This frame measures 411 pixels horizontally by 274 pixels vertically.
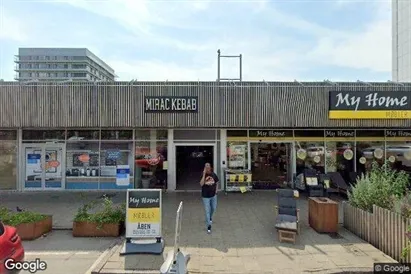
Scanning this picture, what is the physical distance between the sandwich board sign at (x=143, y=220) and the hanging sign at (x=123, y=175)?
7.26m

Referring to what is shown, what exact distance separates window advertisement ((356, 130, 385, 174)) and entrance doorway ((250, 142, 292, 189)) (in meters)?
3.04

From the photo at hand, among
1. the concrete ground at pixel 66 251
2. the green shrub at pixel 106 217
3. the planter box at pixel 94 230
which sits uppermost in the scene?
the green shrub at pixel 106 217

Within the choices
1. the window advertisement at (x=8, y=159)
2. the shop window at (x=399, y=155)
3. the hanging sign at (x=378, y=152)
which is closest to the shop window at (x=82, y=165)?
the window advertisement at (x=8, y=159)

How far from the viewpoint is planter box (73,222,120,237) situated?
814 cm

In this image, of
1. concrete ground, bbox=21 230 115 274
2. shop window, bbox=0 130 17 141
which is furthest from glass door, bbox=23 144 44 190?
concrete ground, bbox=21 230 115 274

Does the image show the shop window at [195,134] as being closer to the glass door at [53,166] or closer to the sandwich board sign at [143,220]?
the glass door at [53,166]

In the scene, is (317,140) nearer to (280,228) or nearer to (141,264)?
(280,228)

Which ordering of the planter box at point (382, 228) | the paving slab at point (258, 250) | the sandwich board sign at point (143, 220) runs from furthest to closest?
1. the sandwich board sign at point (143, 220)
2. the planter box at point (382, 228)
3. the paving slab at point (258, 250)

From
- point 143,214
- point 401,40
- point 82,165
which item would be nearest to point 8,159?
point 82,165

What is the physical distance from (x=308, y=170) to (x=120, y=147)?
7.87 metres

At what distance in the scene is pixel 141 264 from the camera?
6.35m

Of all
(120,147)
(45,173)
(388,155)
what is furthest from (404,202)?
(45,173)

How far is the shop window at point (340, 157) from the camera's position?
48.2 feet

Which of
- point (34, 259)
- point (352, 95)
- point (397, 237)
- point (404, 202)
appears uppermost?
point (352, 95)
